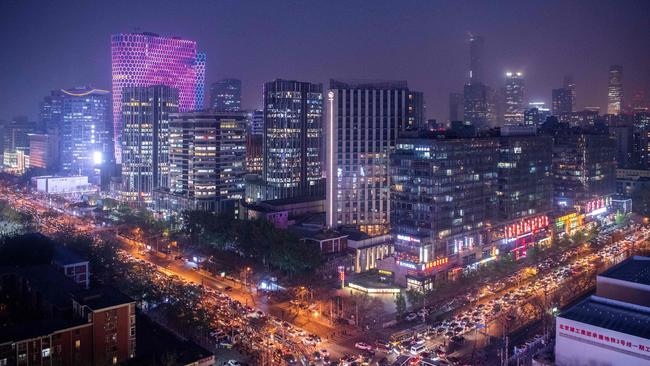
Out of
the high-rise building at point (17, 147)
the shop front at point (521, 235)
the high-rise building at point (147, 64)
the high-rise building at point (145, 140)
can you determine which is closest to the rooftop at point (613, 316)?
the shop front at point (521, 235)

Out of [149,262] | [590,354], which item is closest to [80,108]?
[149,262]

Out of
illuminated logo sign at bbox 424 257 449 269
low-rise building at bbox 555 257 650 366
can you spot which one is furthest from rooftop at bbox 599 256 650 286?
illuminated logo sign at bbox 424 257 449 269

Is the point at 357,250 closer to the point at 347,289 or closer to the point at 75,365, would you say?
the point at 347,289

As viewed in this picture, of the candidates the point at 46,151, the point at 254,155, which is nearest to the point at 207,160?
the point at 254,155

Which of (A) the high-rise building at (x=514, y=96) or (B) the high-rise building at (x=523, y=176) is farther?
(A) the high-rise building at (x=514, y=96)

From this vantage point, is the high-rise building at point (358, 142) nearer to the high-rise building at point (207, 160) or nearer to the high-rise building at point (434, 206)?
the high-rise building at point (434, 206)

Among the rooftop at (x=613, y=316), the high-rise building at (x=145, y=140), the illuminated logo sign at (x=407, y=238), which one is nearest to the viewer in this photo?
the rooftop at (x=613, y=316)

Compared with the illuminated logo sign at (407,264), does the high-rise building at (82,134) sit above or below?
above
